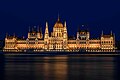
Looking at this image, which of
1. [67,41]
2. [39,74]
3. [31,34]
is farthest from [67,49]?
[39,74]

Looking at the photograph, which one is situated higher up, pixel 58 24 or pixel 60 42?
pixel 58 24

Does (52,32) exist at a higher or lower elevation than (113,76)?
higher

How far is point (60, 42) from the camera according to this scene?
515ft

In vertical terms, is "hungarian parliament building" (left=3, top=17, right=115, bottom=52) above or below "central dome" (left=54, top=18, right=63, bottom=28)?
below

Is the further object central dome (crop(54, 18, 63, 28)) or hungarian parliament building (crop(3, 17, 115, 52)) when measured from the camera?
central dome (crop(54, 18, 63, 28))

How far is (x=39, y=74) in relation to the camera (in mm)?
42875

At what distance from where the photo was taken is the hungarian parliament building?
155 meters

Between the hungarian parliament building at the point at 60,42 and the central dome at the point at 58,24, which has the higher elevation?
the central dome at the point at 58,24

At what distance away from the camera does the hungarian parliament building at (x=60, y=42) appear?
155m

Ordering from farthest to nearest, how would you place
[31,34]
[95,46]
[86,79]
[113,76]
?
[31,34], [95,46], [113,76], [86,79]

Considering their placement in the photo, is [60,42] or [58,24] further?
[58,24]

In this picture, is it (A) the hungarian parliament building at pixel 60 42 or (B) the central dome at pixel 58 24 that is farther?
(B) the central dome at pixel 58 24

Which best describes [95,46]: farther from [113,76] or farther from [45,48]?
[113,76]

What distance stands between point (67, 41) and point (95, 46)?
9.00m
